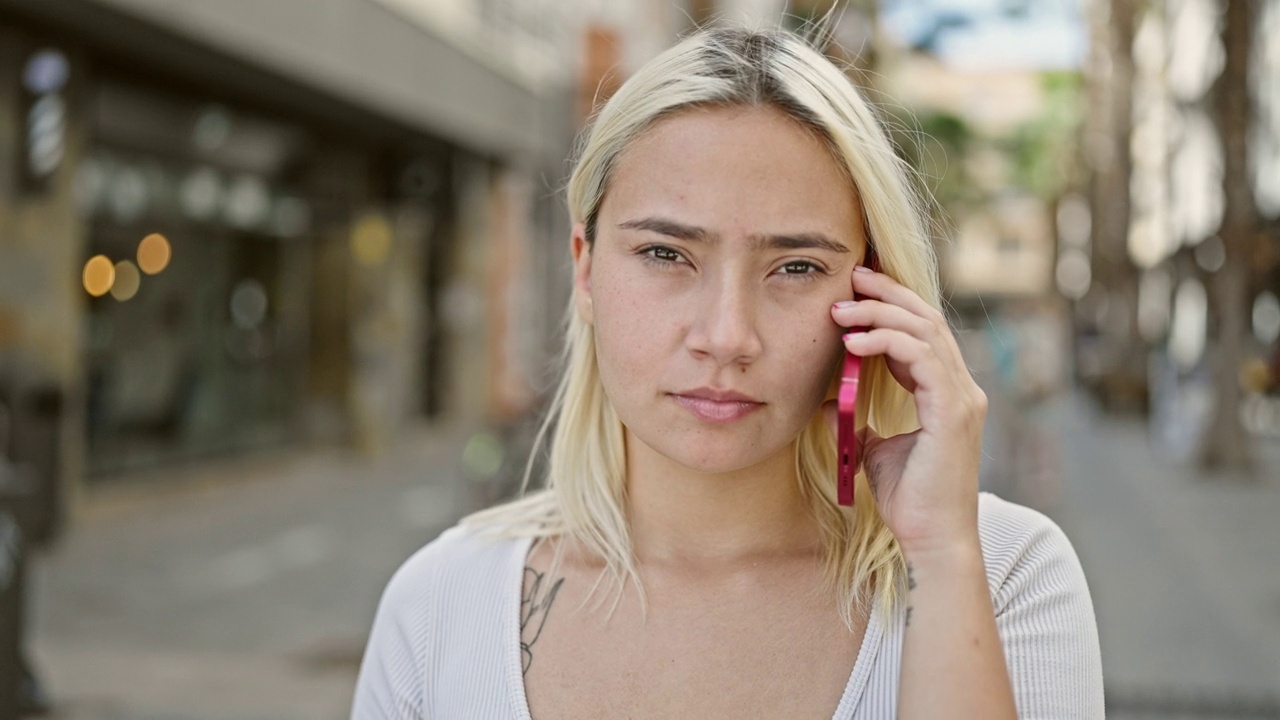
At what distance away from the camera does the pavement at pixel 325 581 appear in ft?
22.1

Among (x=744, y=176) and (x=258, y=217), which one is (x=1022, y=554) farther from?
(x=258, y=217)

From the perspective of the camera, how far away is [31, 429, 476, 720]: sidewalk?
22.1 feet

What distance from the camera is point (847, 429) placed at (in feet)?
5.54

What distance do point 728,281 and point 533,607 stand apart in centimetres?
56

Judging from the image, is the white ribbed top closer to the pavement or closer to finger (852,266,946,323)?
finger (852,266,946,323)

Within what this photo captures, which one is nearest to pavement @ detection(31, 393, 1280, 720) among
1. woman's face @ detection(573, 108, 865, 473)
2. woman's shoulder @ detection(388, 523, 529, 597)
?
woman's shoulder @ detection(388, 523, 529, 597)

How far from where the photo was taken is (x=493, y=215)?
2362cm

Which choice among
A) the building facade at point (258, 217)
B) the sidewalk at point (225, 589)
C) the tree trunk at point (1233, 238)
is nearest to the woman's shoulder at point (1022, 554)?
the sidewalk at point (225, 589)

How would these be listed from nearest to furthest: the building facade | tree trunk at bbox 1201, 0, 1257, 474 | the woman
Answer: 1. the woman
2. the building facade
3. tree trunk at bbox 1201, 0, 1257, 474

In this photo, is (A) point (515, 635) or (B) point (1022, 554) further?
(A) point (515, 635)

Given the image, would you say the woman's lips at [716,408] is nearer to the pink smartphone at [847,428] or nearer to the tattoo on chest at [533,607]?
the pink smartphone at [847,428]

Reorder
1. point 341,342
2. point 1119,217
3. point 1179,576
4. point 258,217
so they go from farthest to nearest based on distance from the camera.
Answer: point 1119,217 → point 341,342 → point 258,217 → point 1179,576

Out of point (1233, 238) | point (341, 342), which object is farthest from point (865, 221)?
point (341, 342)

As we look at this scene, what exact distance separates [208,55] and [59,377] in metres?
3.20
